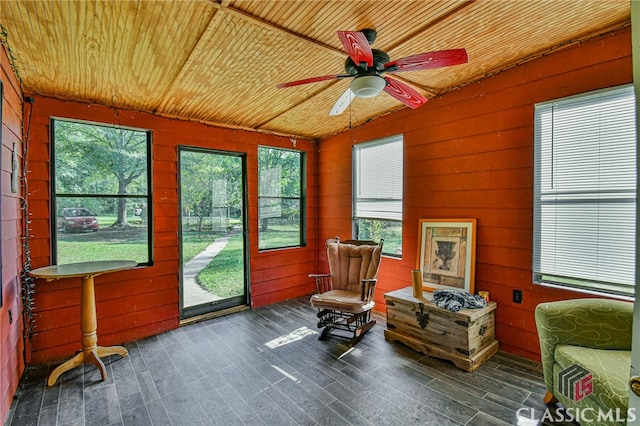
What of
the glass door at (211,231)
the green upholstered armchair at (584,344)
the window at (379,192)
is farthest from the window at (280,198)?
the green upholstered armchair at (584,344)

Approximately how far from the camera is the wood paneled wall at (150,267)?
9.47 ft

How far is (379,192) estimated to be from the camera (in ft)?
13.6

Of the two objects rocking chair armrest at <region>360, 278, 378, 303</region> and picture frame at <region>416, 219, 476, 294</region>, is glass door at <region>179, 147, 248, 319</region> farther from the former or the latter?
picture frame at <region>416, 219, 476, 294</region>

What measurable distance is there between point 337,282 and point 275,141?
2319 mm

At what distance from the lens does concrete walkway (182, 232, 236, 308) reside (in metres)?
3.84

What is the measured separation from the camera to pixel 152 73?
8.68 ft

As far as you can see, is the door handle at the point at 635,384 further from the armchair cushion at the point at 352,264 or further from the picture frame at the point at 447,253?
the armchair cushion at the point at 352,264

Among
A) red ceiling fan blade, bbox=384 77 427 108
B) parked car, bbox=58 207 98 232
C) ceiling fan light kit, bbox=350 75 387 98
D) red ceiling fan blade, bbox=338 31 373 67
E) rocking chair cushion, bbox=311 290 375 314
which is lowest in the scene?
rocking chair cushion, bbox=311 290 375 314

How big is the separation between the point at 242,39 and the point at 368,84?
1.02 meters

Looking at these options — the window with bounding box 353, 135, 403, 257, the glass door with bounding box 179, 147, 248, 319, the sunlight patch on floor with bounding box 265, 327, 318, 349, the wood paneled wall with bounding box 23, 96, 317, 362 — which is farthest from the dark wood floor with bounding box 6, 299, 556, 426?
the window with bounding box 353, 135, 403, 257

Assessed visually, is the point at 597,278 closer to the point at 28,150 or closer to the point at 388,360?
the point at 388,360

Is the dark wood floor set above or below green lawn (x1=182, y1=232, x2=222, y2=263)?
below

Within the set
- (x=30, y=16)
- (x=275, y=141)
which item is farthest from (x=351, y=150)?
(x=30, y=16)

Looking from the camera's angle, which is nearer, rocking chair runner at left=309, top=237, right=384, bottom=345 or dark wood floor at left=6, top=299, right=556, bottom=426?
dark wood floor at left=6, top=299, right=556, bottom=426
